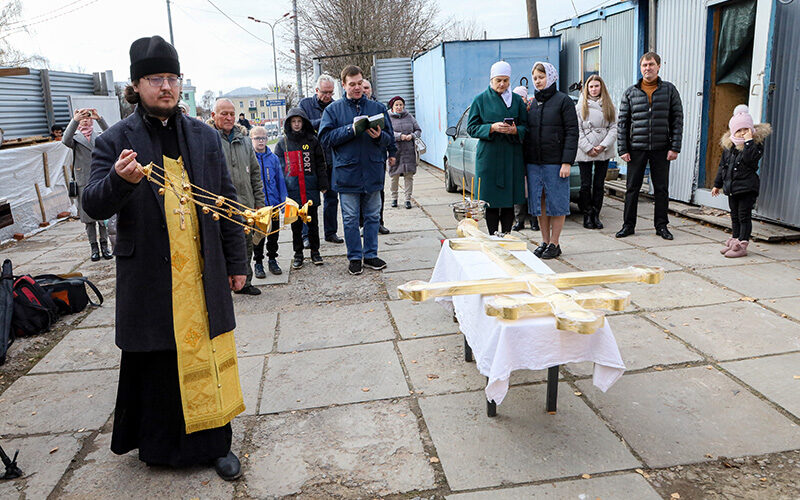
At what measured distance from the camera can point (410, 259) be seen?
7.08 meters

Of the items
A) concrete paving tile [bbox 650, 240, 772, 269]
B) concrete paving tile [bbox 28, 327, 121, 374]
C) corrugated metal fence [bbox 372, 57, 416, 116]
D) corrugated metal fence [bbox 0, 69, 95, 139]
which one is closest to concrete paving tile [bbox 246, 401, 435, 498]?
concrete paving tile [bbox 28, 327, 121, 374]

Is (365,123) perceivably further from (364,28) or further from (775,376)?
(364,28)

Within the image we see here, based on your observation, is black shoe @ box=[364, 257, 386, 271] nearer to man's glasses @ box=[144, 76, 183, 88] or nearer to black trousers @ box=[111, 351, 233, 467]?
black trousers @ box=[111, 351, 233, 467]

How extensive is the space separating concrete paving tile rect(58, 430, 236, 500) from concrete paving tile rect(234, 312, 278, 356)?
1468mm

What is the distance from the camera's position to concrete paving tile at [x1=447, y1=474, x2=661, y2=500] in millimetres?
2648

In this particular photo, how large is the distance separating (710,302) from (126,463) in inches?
173

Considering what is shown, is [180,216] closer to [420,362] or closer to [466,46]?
[420,362]

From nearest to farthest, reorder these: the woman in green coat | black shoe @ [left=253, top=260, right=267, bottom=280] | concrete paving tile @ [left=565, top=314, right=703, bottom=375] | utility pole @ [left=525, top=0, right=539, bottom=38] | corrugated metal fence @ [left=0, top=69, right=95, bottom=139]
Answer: concrete paving tile @ [left=565, top=314, right=703, bottom=375] < the woman in green coat < black shoe @ [left=253, top=260, right=267, bottom=280] < corrugated metal fence @ [left=0, top=69, right=95, bottom=139] < utility pole @ [left=525, top=0, right=539, bottom=38]

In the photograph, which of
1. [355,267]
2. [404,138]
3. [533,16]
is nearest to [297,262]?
[355,267]

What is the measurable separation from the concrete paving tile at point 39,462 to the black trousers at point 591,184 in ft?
21.6

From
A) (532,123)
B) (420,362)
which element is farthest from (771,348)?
(532,123)

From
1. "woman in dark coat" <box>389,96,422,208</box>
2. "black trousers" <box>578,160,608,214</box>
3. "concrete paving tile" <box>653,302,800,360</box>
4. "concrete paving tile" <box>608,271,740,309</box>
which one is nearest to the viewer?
"concrete paving tile" <box>653,302,800,360</box>

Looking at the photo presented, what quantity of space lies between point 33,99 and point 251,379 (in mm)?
12681

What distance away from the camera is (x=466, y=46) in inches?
549
